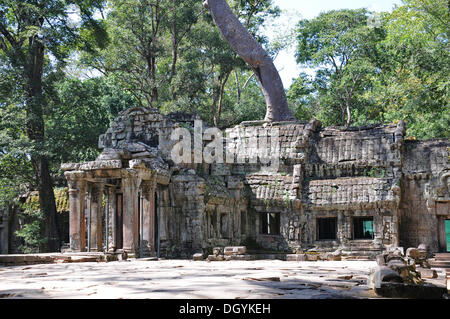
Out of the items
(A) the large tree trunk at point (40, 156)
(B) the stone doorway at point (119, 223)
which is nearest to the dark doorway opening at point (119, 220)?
(B) the stone doorway at point (119, 223)

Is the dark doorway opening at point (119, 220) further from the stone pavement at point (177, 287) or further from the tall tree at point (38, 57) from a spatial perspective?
the stone pavement at point (177, 287)

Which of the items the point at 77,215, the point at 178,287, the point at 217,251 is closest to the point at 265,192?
the point at 217,251

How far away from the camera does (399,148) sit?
23250mm

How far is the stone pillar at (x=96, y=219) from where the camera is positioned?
64.6 ft

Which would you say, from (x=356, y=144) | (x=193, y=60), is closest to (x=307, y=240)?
(x=356, y=144)

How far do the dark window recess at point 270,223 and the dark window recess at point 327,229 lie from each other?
1.96 metres

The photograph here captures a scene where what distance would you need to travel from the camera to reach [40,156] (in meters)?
24.2

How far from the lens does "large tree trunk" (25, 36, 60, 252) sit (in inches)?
945

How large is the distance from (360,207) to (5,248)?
16.9 m

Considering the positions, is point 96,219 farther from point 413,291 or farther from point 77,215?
point 413,291

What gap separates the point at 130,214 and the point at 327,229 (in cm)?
1014

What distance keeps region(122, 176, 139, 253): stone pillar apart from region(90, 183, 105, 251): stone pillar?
5.35 feet

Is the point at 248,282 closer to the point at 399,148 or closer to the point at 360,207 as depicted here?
the point at 360,207

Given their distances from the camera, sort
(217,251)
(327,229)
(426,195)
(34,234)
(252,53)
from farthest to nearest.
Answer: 1. (252,53)
2. (327,229)
3. (34,234)
4. (426,195)
5. (217,251)
